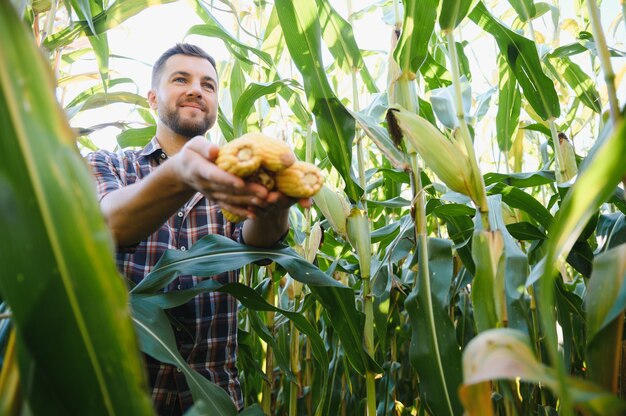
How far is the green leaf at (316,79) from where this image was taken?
1.21 meters

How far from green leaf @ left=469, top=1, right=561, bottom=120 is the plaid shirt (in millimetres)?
967

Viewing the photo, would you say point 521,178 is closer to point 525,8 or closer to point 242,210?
point 525,8

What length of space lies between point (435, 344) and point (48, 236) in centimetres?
78

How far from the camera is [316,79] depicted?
1.23 meters

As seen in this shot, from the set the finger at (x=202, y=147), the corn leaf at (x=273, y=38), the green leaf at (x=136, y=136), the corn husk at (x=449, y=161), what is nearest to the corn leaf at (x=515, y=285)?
the corn husk at (x=449, y=161)

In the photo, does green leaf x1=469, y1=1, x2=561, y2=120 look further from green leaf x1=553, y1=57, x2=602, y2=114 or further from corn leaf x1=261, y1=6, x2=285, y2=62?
corn leaf x1=261, y1=6, x2=285, y2=62

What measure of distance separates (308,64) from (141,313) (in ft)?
2.33

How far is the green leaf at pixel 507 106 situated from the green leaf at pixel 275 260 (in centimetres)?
87

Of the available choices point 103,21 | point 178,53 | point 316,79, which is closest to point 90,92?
point 178,53

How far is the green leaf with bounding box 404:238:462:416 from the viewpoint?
0.97 m

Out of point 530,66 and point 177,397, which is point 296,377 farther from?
point 530,66

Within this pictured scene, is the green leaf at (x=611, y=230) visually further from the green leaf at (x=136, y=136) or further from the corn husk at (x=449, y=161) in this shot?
the green leaf at (x=136, y=136)

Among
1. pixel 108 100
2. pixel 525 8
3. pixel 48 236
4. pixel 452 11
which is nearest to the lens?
pixel 48 236

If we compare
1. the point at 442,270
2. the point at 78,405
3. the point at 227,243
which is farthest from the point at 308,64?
the point at 78,405
